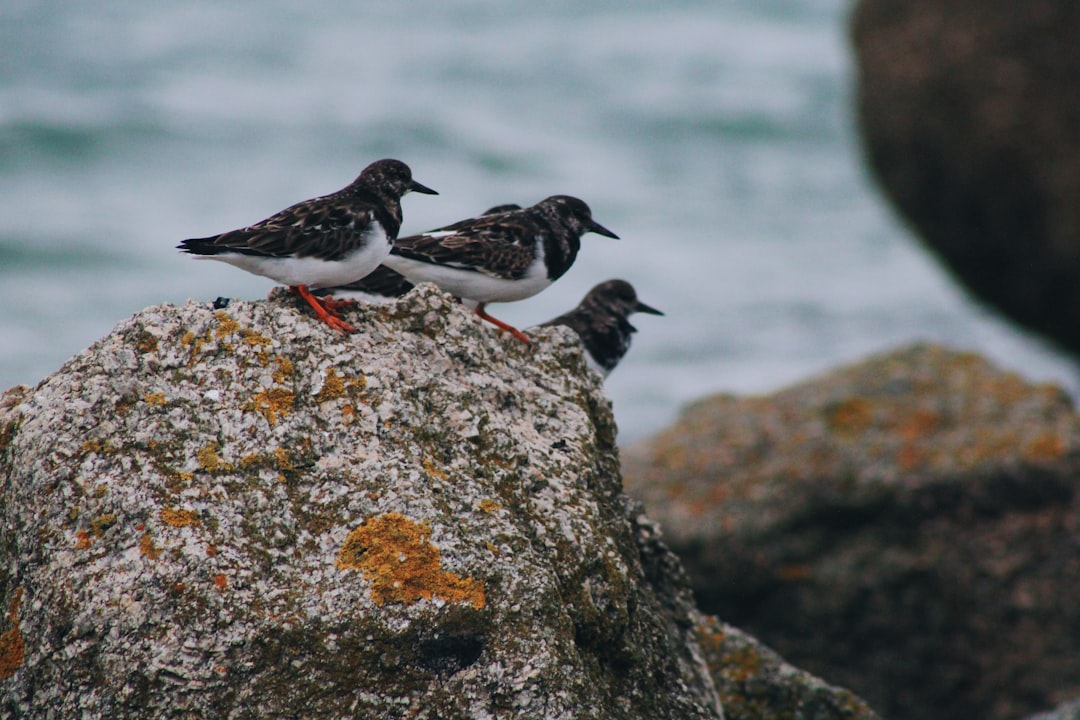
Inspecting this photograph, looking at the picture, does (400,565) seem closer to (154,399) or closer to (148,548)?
(148,548)

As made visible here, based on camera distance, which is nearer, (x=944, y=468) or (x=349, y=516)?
(x=349, y=516)

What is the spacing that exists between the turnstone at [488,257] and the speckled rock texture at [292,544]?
4.06ft

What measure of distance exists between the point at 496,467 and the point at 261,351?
79 cm

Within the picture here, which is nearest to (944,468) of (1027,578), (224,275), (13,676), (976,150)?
(1027,578)

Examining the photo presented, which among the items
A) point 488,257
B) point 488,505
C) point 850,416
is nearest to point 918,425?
point 850,416

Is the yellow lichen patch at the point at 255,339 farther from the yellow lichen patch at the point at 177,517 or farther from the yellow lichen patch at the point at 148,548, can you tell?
the yellow lichen patch at the point at 148,548

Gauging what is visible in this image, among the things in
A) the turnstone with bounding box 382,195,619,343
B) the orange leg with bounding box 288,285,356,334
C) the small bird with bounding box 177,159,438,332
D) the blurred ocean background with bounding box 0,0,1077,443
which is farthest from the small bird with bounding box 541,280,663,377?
the blurred ocean background with bounding box 0,0,1077,443

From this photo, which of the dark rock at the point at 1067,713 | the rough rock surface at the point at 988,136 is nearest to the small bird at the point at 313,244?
the dark rock at the point at 1067,713

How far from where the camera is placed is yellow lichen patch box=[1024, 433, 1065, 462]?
286 inches

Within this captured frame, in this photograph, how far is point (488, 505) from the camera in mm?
3479

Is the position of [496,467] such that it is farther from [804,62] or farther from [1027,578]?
[804,62]

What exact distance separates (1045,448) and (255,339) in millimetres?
5430

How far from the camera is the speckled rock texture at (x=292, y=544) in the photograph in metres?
3.12

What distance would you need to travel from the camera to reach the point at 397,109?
2453cm
